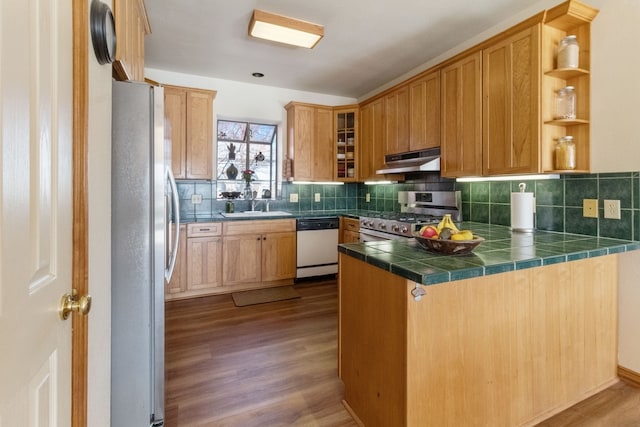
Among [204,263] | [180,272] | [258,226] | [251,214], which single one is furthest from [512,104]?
[180,272]

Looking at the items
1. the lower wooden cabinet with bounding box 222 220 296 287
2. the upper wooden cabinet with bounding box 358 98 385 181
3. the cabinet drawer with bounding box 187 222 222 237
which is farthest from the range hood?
the cabinet drawer with bounding box 187 222 222 237

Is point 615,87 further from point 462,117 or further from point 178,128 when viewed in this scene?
point 178,128

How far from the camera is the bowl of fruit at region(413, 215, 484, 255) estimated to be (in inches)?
60.2

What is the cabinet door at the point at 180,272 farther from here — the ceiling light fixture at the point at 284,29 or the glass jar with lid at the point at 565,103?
the glass jar with lid at the point at 565,103

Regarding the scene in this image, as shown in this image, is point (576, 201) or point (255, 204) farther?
point (255, 204)

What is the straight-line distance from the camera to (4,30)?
57cm

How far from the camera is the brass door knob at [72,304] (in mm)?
827

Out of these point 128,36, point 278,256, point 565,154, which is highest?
point 128,36

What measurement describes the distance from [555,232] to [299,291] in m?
2.65

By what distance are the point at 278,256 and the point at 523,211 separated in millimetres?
2681

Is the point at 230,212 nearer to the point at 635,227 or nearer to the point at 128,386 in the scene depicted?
the point at 128,386

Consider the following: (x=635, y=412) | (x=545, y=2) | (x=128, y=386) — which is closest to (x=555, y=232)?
(x=635, y=412)

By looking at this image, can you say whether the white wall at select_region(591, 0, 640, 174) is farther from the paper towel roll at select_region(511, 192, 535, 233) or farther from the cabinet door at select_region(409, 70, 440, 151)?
the cabinet door at select_region(409, 70, 440, 151)

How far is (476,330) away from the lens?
144 cm
